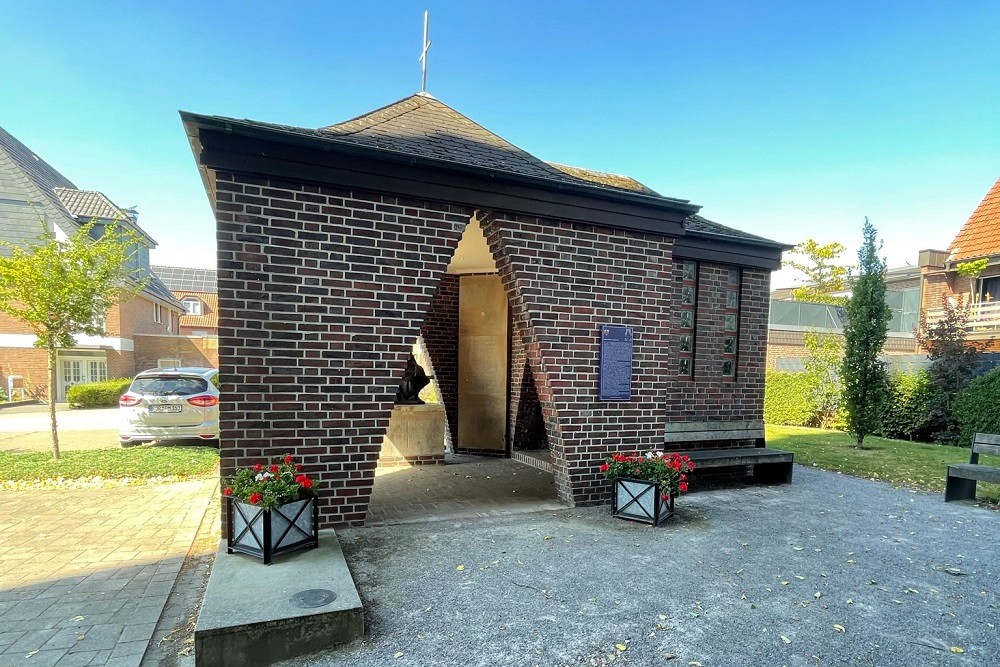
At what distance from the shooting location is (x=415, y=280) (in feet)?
15.4

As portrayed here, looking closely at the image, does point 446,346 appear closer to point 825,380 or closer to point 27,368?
point 825,380

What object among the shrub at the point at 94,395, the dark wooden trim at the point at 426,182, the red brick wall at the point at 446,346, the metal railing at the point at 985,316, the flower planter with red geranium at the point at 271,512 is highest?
the dark wooden trim at the point at 426,182

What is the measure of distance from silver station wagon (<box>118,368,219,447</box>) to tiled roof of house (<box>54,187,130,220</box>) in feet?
54.1

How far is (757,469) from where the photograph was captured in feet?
23.4

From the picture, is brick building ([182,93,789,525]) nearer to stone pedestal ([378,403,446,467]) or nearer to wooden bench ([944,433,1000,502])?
wooden bench ([944,433,1000,502])

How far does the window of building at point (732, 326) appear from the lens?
7.14 metres

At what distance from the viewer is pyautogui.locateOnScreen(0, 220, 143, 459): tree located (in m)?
7.82

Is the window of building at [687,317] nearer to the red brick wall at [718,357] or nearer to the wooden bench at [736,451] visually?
the red brick wall at [718,357]

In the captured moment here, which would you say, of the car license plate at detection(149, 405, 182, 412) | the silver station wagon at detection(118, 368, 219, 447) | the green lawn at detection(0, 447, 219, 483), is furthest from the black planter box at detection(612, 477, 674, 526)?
the car license plate at detection(149, 405, 182, 412)

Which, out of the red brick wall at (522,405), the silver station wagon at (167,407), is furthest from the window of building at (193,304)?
the red brick wall at (522,405)

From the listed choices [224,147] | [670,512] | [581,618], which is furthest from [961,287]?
[224,147]

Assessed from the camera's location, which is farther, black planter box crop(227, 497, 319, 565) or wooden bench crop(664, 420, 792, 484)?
wooden bench crop(664, 420, 792, 484)

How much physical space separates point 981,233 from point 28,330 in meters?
34.5

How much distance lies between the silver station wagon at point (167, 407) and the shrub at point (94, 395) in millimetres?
9955
